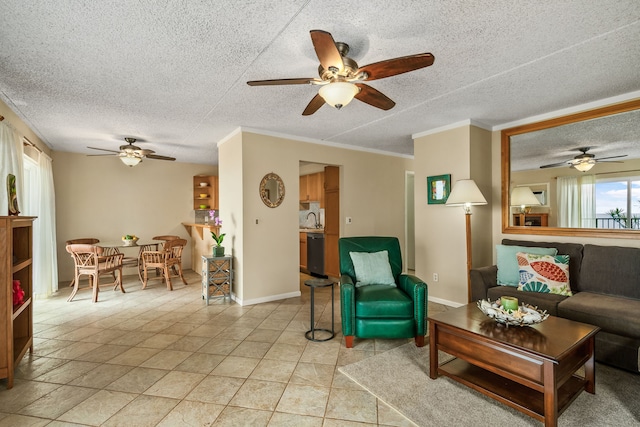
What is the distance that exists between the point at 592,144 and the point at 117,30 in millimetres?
4555

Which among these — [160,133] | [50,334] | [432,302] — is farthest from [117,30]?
[432,302]

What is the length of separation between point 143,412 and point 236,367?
0.73m

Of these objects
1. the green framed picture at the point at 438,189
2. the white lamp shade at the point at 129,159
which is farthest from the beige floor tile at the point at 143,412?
the white lamp shade at the point at 129,159

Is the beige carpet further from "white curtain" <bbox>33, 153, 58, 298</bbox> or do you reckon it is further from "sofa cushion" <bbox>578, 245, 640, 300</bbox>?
"white curtain" <bbox>33, 153, 58, 298</bbox>

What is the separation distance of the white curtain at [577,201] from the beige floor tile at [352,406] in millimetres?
3066

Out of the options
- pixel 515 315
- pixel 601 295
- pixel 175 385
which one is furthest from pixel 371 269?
pixel 601 295

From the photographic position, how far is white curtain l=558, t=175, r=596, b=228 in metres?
3.44

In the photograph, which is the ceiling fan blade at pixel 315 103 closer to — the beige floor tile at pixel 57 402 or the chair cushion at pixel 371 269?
the chair cushion at pixel 371 269

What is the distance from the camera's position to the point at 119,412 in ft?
6.53

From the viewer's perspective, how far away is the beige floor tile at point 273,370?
240 cm

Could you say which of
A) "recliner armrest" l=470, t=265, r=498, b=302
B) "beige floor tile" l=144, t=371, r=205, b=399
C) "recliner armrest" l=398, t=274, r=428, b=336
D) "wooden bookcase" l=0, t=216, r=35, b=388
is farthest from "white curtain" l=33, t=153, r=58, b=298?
"recliner armrest" l=470, t=265, r=498, b=302

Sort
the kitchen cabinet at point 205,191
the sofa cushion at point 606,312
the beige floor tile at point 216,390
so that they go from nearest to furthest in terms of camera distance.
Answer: the beige floor tile at point 216,390 → the sofa cushion at point 606,312 → the kitchen cabinet at point 205,191

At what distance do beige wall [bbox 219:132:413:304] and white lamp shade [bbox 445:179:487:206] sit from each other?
2.07 m

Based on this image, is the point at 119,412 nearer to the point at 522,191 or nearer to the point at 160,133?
the point at 160,133
